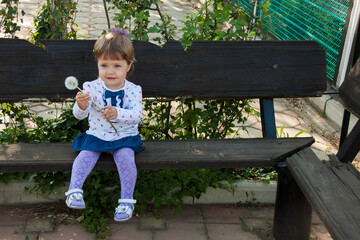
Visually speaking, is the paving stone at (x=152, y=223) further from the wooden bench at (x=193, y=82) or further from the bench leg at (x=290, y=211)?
the bench leg at (x=290, y=211)

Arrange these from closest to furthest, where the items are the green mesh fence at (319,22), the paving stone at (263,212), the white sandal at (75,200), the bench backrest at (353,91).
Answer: the white sandal at (75,200), the bench backrest at (353,91), the paving stone at (263,212), the green mesh fence at (319,22)

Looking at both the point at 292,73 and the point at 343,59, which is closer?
the point at 292,73

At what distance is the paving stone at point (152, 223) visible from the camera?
2816 mm

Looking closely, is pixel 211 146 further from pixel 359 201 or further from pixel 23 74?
pixel 23 74

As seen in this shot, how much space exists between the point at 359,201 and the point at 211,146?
856mm

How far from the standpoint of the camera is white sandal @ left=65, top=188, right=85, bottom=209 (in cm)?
227

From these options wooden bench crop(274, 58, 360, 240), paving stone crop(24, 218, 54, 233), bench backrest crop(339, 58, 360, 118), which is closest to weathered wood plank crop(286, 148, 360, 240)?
wooden bench crop(274, 58, 360, 240)

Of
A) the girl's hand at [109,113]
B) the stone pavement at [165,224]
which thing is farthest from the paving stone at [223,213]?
the girl's hand at [109,113]

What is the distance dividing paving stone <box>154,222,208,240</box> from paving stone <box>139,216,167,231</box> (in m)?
0.04

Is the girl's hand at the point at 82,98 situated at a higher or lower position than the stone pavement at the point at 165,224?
higher

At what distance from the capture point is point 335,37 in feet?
15.6

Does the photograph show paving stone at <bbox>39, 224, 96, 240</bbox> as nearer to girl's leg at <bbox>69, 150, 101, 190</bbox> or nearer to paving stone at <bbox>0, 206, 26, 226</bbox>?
paving stone at <bbox>0, 206, 26, 226</bbox>

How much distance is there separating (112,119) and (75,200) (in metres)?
0.45

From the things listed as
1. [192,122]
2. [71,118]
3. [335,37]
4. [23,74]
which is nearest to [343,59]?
[335,37]
